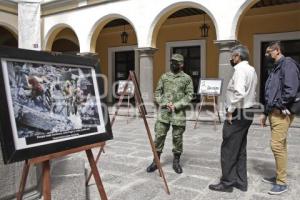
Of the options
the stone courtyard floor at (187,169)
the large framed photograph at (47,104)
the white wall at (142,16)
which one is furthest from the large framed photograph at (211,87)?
the large framed photograph at (47,104)

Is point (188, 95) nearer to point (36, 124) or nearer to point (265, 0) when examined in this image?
point (36, 124)

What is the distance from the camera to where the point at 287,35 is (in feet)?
36.0

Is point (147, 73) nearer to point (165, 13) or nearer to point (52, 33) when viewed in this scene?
point (165, 13)

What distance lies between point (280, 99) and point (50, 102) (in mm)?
2349

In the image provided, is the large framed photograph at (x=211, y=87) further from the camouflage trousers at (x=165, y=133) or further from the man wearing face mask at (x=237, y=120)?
the man wearing face mask at (x=237, y=120)

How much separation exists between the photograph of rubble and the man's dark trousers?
1586 millimetres

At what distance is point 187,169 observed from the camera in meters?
4.59

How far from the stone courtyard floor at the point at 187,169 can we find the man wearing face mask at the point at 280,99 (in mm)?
331

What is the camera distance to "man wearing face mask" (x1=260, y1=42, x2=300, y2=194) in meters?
3.48

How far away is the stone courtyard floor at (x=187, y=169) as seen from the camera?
12.0 feet

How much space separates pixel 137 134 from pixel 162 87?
10.1 feet

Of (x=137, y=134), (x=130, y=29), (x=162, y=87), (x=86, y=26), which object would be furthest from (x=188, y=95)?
(x=130, y=29)

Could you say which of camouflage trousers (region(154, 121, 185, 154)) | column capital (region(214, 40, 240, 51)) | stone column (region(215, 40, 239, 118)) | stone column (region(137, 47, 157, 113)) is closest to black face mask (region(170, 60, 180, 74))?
camouflage trousers (region(154, 121, 185, 154))

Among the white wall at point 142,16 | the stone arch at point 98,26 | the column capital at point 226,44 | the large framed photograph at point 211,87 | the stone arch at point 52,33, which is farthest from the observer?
the stone arch at point 52,33
